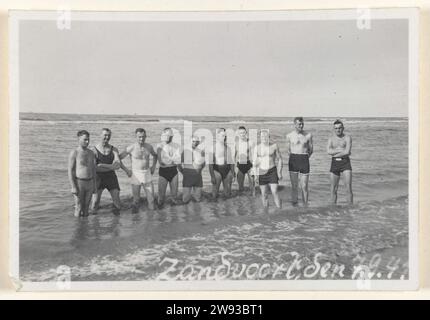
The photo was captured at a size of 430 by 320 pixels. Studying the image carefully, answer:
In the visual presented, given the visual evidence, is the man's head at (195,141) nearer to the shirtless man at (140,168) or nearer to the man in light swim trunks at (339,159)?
the shirtless man at (140,168)

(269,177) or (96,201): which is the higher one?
(269,177)

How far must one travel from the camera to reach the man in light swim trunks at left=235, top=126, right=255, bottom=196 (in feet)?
13.0

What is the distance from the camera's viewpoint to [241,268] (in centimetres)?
379

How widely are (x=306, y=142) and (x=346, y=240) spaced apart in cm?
97

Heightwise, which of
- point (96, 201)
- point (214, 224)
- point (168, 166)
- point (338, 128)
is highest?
point (338, 128)

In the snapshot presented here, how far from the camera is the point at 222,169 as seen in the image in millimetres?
3973

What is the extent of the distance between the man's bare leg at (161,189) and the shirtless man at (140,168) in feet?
0.21

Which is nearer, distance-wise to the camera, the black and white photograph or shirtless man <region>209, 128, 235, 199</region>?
the black and white photograph

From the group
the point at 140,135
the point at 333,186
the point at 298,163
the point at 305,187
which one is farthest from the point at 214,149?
the point at 333,186

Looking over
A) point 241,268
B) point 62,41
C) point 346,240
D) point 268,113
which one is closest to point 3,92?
point 62,41

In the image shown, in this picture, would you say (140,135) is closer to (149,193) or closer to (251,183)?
(149,193)

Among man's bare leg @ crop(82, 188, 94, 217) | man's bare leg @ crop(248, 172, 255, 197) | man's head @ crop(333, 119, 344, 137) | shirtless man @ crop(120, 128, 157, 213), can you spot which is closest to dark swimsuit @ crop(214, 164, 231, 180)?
man's bare leg @ crop(248, 172, 255, 197)

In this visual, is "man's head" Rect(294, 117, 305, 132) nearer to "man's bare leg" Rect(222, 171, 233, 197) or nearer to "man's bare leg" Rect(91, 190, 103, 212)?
"man's bare leg" Rect(222, 171, 233, 197)

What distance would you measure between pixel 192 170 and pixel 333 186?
1.33m
